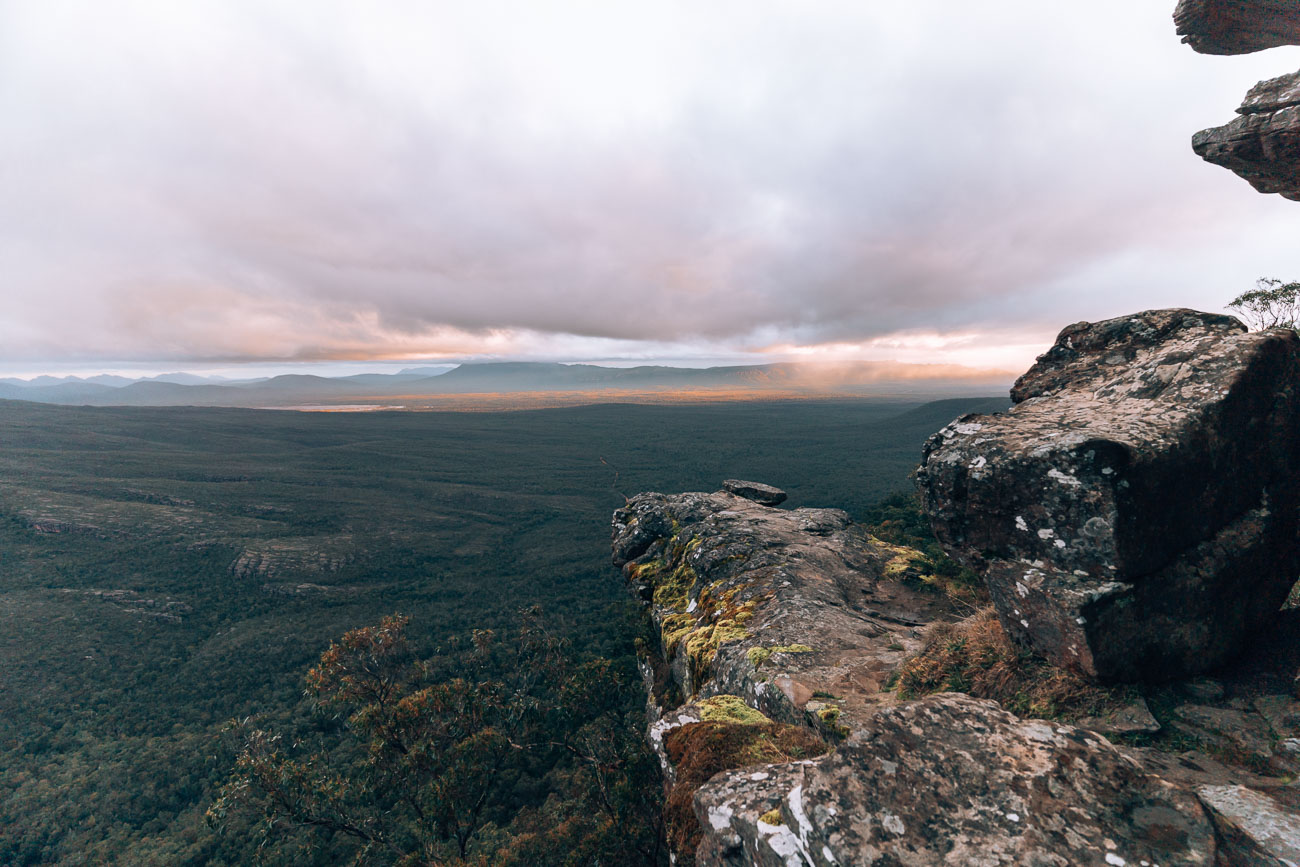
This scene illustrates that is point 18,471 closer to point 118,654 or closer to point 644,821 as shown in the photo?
point 118,654

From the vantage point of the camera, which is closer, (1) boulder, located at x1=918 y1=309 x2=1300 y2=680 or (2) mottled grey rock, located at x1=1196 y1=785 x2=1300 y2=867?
(2) mottled grey rock, located at x1=1196 y1=785 x2=1300 y2=867

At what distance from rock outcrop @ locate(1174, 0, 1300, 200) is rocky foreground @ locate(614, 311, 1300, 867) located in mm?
3020

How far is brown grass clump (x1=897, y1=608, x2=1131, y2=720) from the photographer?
600 cm

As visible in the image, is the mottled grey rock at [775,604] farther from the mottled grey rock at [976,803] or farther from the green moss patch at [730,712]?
the mottled grey rock at [976,803]

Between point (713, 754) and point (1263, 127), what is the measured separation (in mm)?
14052

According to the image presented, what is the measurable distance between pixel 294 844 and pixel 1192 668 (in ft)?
144

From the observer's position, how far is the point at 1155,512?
6.07 metres

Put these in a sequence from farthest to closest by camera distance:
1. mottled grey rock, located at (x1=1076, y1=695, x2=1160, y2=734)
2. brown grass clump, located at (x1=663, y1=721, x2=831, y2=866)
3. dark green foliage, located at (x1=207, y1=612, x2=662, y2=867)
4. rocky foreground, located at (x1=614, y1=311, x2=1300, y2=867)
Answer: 1. dark green foliage, located at (x1=207, y1=612, x2=662, y2=867)
2. brown grass clump, located at (x1=663, y1=721, x2=831, y2=866)
3. mottled grey rock, located at (x1=1076, y1=695, x2=1160, y2=734)
4. rocky foreground, located at (x1=614, y1=311, x2=1300, y2=867)

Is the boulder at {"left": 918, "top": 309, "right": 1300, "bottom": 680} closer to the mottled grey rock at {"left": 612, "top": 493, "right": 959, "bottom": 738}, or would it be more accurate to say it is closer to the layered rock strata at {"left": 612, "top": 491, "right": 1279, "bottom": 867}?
the layered rock strata at {"left": 612, "top": 491, "right": 1279, "bottom": 867}

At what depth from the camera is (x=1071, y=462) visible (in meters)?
6.39

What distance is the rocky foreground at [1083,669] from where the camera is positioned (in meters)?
3.83

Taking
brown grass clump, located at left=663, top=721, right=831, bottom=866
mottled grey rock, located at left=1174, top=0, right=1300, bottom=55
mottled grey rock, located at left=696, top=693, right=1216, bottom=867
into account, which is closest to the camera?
mottled grey rock, located at left=696, top=693, right=1216, bottom=867

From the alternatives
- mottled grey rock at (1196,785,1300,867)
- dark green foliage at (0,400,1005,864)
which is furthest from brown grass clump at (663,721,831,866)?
dark green foliage at (0,400,1005,864)

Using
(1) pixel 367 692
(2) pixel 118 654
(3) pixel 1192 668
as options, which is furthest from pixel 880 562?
(2) pixel 118 654
